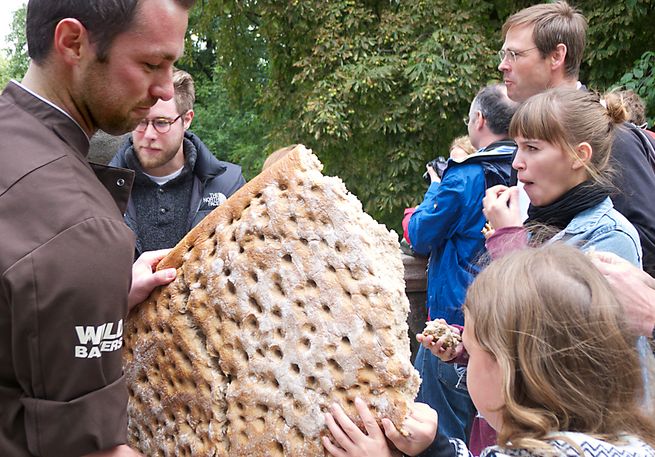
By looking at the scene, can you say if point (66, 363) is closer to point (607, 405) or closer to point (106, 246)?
point (106, 246)

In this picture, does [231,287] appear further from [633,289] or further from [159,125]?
[159,125]

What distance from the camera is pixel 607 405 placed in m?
1.71

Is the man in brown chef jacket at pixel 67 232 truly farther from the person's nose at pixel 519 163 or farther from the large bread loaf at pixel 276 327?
the person's nose at pixel 519 163

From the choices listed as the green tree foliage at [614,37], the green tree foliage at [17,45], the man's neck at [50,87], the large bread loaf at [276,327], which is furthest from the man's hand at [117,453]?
the green tree foliage at [17,45]

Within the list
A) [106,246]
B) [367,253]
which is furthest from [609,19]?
[106,246]

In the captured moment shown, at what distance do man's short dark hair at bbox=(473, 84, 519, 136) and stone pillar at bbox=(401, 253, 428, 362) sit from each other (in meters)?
1.02

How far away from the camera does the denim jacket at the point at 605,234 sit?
9.14 ft

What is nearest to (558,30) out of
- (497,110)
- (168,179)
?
(497,110)

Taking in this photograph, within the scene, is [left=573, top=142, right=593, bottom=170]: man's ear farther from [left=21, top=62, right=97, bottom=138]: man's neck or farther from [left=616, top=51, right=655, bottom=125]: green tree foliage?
[left=616, top=51, right=655, bottom=125]: green tree foliage

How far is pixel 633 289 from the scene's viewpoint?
2350mm

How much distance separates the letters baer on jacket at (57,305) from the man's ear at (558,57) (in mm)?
3058

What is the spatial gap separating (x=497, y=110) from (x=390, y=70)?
5960 millimetres

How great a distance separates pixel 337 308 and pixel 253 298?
0.24 meters

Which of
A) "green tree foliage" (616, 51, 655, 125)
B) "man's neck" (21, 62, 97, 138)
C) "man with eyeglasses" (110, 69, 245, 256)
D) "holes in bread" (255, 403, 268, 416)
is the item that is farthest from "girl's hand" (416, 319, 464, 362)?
"green tree foliage" (616, 51, 655, 125)
